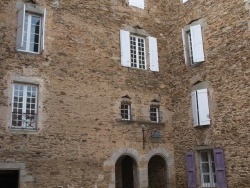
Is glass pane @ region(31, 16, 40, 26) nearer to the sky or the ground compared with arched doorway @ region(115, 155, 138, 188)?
nearer to the sky

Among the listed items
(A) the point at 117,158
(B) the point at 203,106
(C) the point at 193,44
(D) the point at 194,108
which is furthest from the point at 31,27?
(B) the point at 203,106

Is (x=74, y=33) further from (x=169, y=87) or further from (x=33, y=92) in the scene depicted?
(x=169, y=87)

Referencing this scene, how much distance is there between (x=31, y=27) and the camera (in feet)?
38.6

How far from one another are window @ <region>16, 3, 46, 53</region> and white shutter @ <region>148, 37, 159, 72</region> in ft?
16.1

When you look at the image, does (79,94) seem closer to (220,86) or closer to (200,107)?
(200,107)

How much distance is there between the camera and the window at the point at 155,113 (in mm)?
13977

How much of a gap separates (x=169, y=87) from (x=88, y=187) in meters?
5.86

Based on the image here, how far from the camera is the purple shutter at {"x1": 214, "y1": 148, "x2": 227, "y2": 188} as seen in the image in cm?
1155

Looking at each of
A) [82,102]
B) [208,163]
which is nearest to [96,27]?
[82,102]

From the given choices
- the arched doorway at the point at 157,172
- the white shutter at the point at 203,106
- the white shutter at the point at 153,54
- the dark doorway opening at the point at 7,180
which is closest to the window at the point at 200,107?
the white shutter at the point at 203,106

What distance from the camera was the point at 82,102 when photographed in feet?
39.6

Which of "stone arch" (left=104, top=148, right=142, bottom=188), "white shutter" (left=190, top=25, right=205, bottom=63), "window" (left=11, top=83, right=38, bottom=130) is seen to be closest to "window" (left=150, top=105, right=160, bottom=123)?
"stone arch" (left=104, top=148, right=142, bottom=188)

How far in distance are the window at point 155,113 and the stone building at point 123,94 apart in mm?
44

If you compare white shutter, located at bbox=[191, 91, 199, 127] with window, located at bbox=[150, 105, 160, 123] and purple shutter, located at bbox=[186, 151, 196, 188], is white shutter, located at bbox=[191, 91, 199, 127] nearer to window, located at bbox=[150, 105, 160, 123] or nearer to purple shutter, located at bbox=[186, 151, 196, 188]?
purple shutter, located at bbox=[186, 151, 196, 188]
